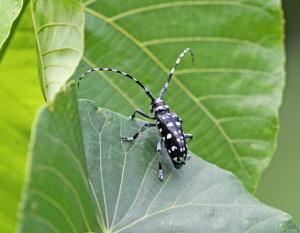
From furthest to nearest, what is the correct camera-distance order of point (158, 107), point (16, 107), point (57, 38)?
point (16, 107) → point (158, 107) → point (57, 38)

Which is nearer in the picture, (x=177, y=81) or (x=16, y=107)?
(x=16, y=107)

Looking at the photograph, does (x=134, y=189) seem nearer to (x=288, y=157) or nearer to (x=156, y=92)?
(x=156, y=92)

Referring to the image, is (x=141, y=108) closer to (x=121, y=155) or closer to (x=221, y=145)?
(x=221, y=145)

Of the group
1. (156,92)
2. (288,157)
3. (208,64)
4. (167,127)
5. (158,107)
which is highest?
(288,157)

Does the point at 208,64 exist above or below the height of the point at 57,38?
above

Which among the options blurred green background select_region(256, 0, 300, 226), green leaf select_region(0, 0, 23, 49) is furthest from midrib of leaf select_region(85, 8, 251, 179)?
blurred green background select_region(256, 0, 300, 226)

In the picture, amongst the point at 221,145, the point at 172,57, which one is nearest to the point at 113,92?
the point at 172,57

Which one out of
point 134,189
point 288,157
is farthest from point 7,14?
point 288,157

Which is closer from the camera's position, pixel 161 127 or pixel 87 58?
pixel 161 127
